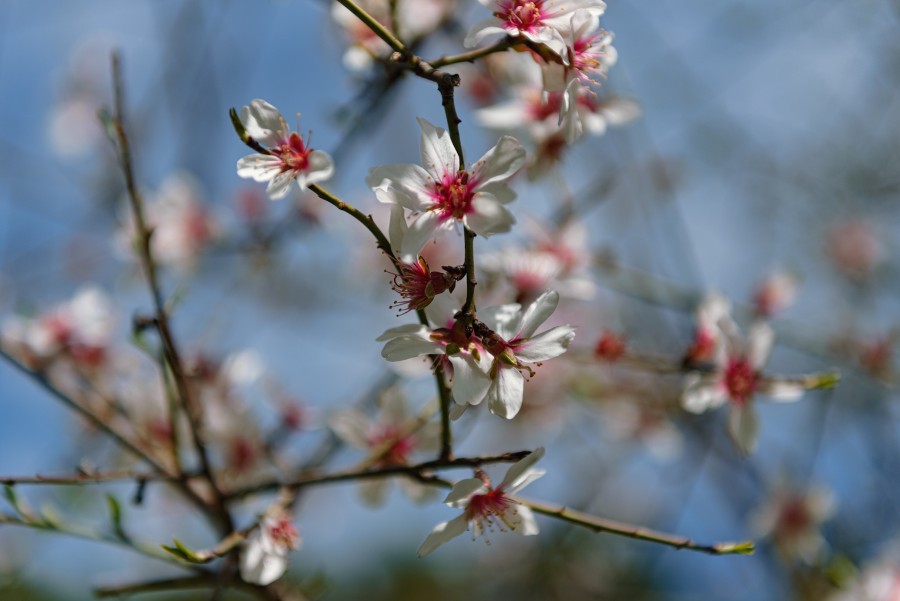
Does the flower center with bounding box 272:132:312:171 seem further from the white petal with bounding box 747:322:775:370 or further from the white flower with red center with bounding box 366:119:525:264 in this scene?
the white petal with bounding box 747:322:775:370

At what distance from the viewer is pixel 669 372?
61.9 inches

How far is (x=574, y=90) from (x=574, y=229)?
2.73 ft

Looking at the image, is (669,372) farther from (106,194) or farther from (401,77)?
(106,194)

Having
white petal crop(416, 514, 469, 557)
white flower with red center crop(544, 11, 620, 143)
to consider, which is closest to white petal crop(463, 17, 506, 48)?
white flower with red center crop(544, 11, 620, 143)

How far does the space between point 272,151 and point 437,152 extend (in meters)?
0.25

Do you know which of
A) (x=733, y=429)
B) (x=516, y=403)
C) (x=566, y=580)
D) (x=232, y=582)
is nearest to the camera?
(x=516, y=403)

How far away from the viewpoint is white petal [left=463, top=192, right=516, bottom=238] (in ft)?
3.16

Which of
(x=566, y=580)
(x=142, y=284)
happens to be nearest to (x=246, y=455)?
(x=142, y=284)

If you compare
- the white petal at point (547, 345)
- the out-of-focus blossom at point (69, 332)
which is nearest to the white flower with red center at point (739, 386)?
the white petal at point (547, 345)

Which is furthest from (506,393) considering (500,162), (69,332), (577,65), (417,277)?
(69,332)

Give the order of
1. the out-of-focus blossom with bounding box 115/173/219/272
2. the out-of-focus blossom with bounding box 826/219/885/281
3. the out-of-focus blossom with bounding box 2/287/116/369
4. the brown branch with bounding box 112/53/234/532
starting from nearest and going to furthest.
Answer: the brown branch with bounding box 112/53/234/532 → the out-of-focus blossom with bounding box 2/287/116/369 → the out-of-focus blossom with bounding box 115/173/219/272 → the out-of-focus blossom with bounding box 826/219/885/281

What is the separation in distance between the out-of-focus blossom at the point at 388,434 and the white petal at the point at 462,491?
33 cm

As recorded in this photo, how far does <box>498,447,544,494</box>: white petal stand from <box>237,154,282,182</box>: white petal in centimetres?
53

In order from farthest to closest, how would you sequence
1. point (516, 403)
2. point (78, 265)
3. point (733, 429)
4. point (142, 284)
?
point (78, 265) → point (142, 284) → point (733, 429) → point (516, 403)
